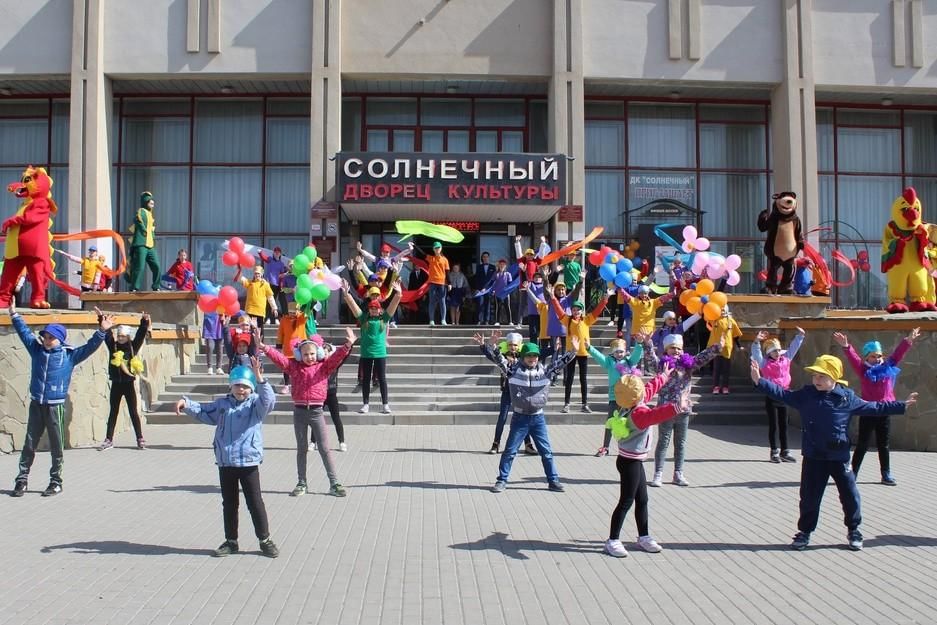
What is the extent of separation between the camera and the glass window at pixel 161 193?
23.8m

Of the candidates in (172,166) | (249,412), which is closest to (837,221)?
(172,166)

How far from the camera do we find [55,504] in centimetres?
794

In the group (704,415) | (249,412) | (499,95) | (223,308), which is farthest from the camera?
(499,95)

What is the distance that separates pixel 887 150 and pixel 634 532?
873 inches

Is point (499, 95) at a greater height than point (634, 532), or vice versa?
point (499, 95)

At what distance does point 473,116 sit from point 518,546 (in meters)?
18.6

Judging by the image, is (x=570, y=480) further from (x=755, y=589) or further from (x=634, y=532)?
(x=755, y=589)

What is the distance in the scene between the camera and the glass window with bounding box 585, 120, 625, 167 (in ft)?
78.7

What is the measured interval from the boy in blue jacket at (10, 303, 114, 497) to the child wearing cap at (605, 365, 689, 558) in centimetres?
526

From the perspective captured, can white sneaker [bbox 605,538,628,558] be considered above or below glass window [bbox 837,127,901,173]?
below

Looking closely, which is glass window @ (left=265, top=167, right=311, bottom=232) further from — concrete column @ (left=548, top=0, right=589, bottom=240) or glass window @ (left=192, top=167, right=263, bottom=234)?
concrete column @ (left=548, top=0, right=589, bottom=240)

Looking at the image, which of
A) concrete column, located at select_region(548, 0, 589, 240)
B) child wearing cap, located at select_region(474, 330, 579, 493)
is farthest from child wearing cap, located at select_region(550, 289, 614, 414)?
concrete column, located at select_region(548, 0, 589, 240)

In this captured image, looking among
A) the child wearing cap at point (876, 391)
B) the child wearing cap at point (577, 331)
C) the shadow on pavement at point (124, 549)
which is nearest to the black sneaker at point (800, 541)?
the child wearing cap at point (876, 391)

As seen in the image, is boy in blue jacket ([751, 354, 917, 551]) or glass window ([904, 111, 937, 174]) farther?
glass window ([904, 111, 937, 174])
